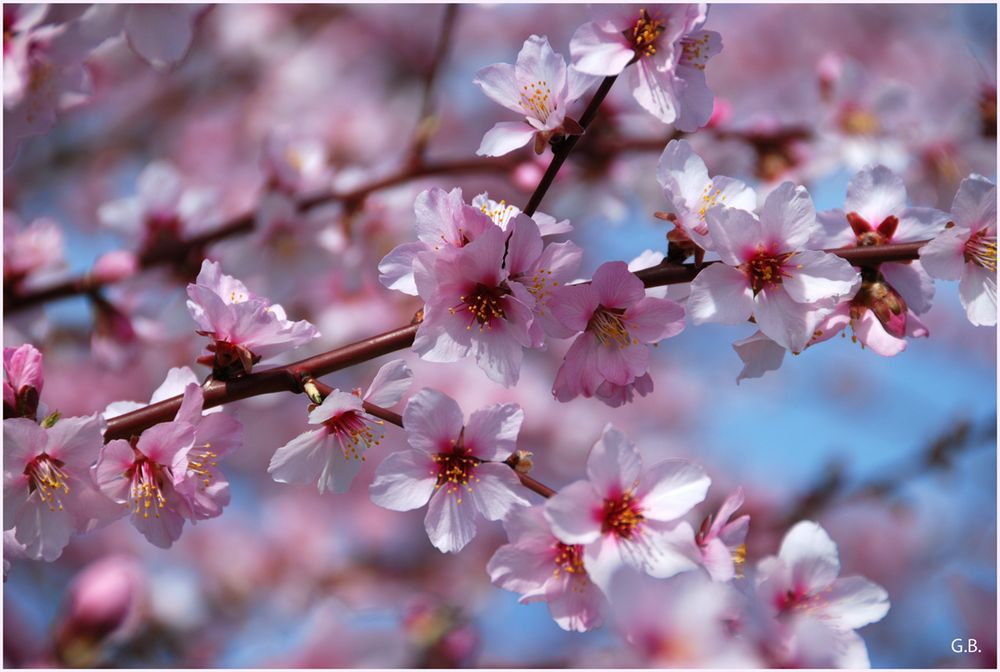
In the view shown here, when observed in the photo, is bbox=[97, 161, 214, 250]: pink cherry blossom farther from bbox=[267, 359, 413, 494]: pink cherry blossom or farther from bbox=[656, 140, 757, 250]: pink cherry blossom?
bbox=[656, 140, 757, 250]: pink cherry blossom

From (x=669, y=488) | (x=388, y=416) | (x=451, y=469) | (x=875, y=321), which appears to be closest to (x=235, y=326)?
(x=388, y=416)

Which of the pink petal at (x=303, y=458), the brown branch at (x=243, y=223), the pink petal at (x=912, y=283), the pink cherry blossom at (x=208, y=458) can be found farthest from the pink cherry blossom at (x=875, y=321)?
the brown branch at (x=243, y=223)

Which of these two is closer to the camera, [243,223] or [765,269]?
[765,269]

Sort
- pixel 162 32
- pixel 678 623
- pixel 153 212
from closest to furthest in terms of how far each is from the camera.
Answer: pixel 678 623
pixel 162 32
pixel 153 212

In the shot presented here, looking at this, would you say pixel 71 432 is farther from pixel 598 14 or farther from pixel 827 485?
pixel 827 485

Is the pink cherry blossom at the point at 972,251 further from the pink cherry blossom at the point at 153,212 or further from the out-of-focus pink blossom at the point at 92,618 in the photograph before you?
the out-of-focus pink blossom at the point at 92,618

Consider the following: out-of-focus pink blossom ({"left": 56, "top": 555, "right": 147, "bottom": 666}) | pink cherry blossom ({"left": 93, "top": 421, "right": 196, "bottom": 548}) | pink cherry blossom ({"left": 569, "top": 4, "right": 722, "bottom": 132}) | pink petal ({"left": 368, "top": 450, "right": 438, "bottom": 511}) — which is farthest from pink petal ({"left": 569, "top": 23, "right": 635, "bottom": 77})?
out-of-focus pink blossom ({"left": 56, "top": 555, "right": 147, "bottom": 666})

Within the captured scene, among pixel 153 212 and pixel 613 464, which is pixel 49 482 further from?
pixel 153 212
